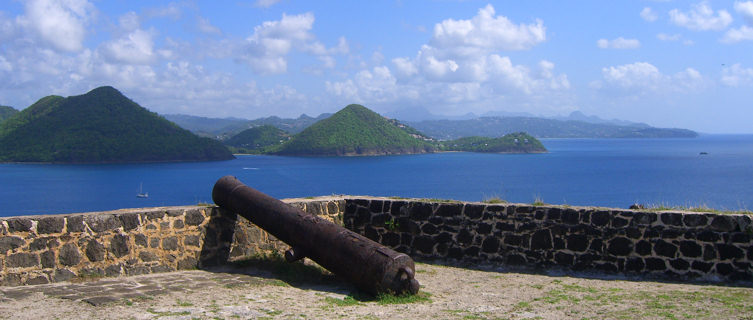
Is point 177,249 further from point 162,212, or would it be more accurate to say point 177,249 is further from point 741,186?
point 741,186

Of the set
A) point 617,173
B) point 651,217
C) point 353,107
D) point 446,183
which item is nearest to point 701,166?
point 617,173

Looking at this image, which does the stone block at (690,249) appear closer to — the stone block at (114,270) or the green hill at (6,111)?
the stone block at (114,270)

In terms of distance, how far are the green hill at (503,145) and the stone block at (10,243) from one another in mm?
157160

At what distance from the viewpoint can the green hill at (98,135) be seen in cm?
11431

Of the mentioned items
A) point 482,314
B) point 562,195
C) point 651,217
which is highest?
point 651,217

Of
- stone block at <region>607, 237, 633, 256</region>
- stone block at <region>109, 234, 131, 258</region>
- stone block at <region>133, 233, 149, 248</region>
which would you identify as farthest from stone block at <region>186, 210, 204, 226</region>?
stone block at <region>607, 237, 633, 256</region>

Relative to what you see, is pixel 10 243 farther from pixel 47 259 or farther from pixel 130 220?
pixel 130 220

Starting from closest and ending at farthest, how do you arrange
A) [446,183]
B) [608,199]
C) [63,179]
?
[608,199]
[446,183]
[63,179]

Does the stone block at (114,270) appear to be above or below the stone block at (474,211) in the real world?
below

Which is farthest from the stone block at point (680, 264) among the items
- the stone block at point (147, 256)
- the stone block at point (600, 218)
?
the stone block at point (147, 256)

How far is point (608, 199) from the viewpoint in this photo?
187 ft

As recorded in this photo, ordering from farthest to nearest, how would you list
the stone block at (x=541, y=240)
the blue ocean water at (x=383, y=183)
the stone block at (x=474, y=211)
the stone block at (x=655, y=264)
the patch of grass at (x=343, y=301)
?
the blue ocean water at (x=383, y=183) → the stone block at (x=474, y=211) → the stone block at (x=541, y=240) → the stone block at (x=655, y=264) → the patch of grass at (x=343, y=301)

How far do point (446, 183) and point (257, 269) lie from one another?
70530 millimetres

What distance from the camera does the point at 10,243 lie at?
632cm
